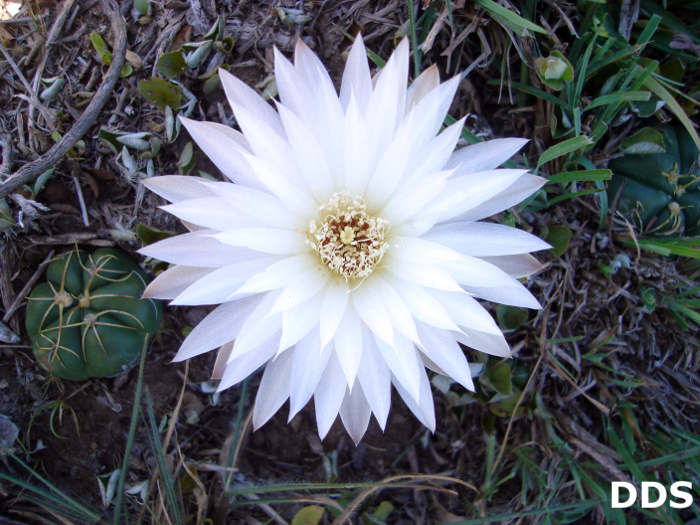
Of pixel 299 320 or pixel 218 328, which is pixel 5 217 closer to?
pixel 218 328

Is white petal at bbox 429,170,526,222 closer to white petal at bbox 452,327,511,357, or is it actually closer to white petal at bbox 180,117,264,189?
white petal at bbox 452,327,511,357

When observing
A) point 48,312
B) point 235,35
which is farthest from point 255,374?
point 235,35

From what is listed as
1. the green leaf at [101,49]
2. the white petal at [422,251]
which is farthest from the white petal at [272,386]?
the green leaf at [101,49]

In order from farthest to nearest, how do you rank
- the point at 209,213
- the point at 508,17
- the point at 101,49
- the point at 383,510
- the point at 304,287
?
the point at 383,510
the point at 101,49
the point at 508,17
the point at 304,287
the point at 209,213

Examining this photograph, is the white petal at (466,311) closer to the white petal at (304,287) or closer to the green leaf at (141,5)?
the white petal at (304,287)

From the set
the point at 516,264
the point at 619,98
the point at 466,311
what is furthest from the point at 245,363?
the point at 619,98
